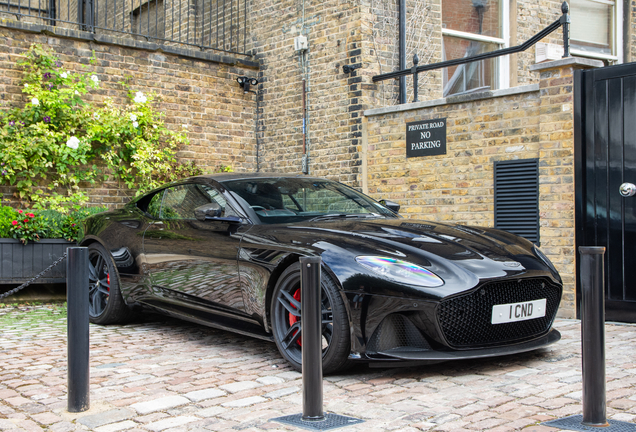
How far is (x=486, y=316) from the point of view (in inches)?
156

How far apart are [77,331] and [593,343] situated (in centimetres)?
247

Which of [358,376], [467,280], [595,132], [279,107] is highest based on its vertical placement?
[279,107]

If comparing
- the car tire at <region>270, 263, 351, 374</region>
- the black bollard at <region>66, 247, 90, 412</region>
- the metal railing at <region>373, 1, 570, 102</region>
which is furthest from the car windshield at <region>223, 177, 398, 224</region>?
the metal railing at <region>373, 1, 570, 102</region>

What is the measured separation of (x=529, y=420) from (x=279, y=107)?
788 cm

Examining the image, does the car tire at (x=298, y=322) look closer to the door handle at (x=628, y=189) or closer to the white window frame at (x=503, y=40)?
the door handle at (x=628, y=189)

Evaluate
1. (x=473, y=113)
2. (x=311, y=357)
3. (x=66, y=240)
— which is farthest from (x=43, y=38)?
(x=311, y=357)

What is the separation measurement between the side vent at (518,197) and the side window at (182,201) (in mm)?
3427

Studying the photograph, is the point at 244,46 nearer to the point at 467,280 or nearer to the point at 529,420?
the point at 467,280

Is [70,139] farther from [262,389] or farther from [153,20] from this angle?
[262,389]

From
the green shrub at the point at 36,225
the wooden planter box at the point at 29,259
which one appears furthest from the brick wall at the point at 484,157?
the wooden planter box at the point at 29,259

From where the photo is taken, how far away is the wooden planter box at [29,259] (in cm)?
744

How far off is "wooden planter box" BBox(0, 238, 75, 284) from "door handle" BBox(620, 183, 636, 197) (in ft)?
18.7

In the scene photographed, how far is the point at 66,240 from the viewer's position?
7.77 m

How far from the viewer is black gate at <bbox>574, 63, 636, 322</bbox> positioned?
6117 millimetres
